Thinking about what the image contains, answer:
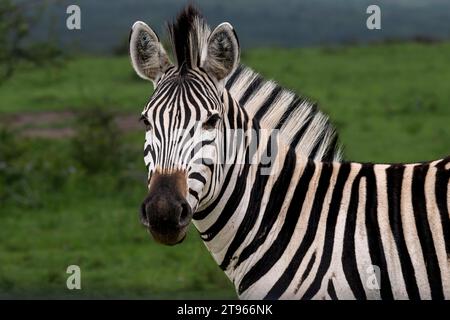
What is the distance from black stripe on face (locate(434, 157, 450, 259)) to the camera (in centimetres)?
553

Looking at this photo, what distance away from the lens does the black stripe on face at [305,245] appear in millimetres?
5617

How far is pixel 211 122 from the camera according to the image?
18.4ft

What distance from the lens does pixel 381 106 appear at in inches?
927

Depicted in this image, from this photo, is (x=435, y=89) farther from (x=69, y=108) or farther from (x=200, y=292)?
(x=200, y=292)

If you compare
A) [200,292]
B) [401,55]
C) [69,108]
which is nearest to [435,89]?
[401,55]

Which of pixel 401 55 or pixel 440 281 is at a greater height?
pixel 401 55

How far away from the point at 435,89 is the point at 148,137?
795 inches

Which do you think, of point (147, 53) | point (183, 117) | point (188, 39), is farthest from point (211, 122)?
point (147, 53)

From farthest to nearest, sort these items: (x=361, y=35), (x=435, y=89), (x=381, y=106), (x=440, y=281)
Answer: (x=361, y=35), (x=435, y=89), (x=381, y=106), (x=440, y=281)

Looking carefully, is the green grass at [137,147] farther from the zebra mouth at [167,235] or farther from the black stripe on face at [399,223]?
the zebra mouth at [167,235]

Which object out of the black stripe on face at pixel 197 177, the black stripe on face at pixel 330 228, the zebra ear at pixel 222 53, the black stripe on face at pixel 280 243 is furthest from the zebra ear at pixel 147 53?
the black stripe on face at pixel 330 228

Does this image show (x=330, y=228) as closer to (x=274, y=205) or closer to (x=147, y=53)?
(x=274, y=205)

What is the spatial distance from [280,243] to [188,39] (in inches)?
45.2

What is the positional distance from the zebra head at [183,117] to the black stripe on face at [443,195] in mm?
1112
